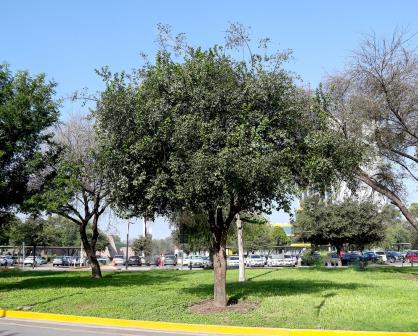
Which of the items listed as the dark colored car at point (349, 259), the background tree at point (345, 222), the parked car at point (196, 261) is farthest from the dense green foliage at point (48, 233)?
the dark colored car at point (349, 259)

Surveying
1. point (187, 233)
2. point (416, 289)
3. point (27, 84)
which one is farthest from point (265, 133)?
point (187, 233)

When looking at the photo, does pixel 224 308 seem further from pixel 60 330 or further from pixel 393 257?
pixel 393 257

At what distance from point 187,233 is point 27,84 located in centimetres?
2205

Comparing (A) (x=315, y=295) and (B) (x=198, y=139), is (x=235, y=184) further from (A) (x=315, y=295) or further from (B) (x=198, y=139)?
(A) (x=315, y=295)

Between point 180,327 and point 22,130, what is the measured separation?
12.9 metres

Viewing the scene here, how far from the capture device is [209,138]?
48.0ft

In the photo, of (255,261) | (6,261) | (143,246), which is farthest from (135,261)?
(255,261)

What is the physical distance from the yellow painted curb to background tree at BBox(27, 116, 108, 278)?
6530mm

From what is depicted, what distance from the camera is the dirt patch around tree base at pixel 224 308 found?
1578 centimetres

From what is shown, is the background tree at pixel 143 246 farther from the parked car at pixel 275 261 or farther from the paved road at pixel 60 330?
the paved road at pixel 60 330

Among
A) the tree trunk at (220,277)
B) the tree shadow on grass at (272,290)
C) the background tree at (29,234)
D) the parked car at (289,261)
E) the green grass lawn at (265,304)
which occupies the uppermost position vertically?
the background tree at (29,234)

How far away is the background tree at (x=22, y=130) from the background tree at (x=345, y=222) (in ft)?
101

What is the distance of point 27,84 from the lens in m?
23.9

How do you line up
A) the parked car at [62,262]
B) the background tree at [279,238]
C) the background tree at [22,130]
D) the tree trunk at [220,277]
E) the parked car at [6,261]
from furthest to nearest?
the background tree at [279,238] < the parked car at [62,262] < the parked car at [6,261] < the background tree at [22,130] < the tree trunk at [220,277]
